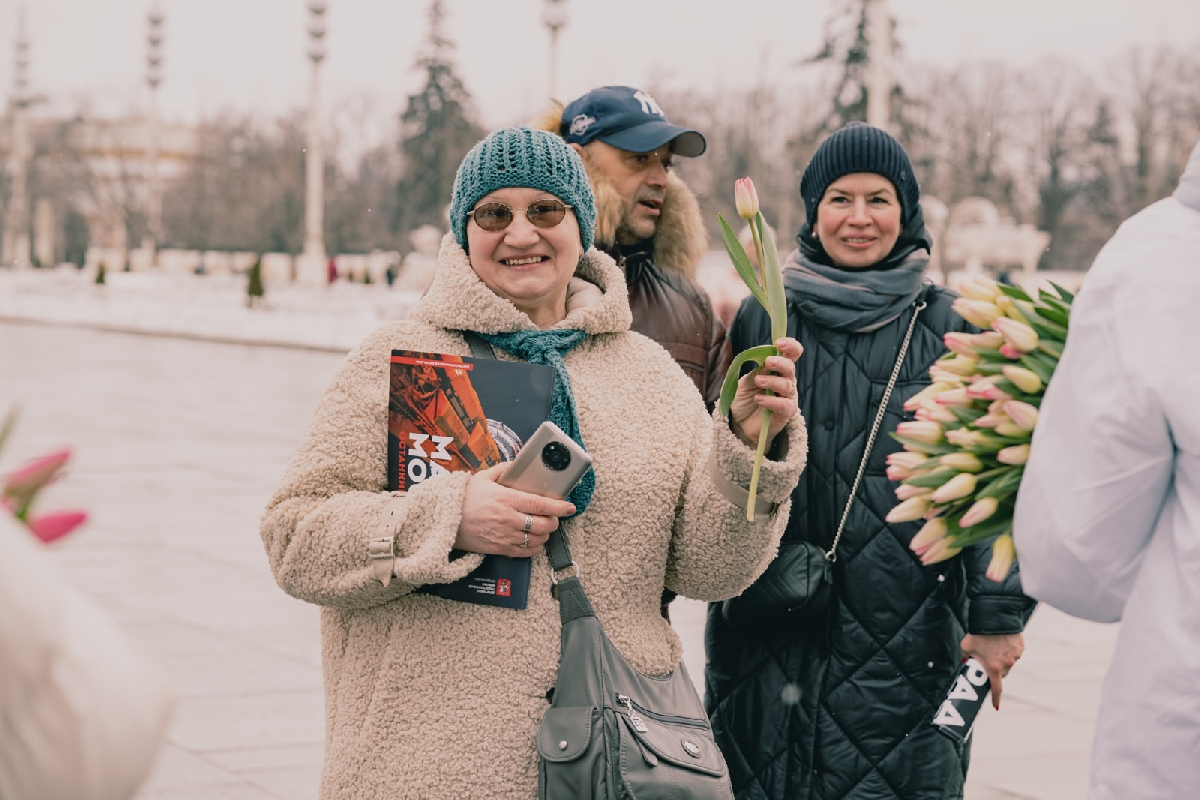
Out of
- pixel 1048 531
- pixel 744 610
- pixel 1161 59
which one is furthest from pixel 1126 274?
pixel 1161 59

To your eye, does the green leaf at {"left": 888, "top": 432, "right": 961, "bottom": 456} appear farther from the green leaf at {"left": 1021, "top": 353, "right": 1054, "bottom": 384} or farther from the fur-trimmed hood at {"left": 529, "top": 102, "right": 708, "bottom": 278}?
the fur-trimmed hood at {"left": 529, "top": 102, "right": 708, "bottom": 278}

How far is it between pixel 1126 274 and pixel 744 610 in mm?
1678

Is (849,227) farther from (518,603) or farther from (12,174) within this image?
(12,174)

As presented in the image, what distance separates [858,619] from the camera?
136 inches

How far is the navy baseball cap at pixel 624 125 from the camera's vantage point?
151 inches

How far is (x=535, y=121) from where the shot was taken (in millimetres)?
4078

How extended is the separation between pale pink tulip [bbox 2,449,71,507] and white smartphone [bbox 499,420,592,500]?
1.17m

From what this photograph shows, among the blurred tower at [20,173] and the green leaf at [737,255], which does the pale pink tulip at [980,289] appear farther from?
the blurred tower at [20,173]

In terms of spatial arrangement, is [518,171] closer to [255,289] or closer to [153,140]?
[255,289]

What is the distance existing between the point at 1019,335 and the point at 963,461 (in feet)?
0.64

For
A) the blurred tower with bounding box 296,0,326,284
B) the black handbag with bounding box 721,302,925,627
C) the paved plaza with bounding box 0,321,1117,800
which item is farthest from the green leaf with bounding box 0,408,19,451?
the blurred tower with bounding box 296,0,326,284

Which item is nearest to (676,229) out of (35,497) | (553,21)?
(35,497)

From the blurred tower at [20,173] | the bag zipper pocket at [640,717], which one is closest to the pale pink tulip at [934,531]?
the bag zipper pocket at [640,717]

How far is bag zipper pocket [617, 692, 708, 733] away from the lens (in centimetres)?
248
